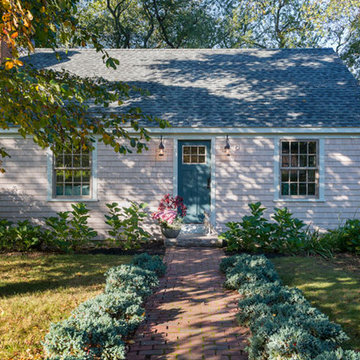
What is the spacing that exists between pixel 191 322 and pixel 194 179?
584 centimetres

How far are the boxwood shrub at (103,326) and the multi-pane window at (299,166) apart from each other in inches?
238

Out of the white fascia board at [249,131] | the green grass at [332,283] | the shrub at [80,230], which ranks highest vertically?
the white fascia board at [249,131]

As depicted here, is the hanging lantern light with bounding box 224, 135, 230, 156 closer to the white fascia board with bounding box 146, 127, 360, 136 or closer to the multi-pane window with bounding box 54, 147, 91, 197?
the white fascia board with bounding box 146, 127, 360, 136

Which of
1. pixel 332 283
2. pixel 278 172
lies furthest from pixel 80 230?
pixel 332 283

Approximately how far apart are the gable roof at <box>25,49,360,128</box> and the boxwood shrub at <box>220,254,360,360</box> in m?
5.65

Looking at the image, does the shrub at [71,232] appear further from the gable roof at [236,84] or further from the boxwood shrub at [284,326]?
the boxwood shrub at [284,326]

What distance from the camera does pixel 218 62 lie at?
39.7 ft

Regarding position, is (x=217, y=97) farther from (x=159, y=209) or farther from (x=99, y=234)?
(x=99, y=234)

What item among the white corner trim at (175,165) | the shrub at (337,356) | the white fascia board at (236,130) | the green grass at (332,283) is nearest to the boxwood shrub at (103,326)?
the shrub at (337,356)

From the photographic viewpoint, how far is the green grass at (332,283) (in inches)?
168

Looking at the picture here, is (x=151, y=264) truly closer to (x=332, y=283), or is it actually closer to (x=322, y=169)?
(x=332, y=283)

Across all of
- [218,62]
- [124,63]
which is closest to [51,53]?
[124,63]

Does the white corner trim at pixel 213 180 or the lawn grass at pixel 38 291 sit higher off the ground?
the white corner trim at pixel 213 180

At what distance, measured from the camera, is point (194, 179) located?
9.72 m
